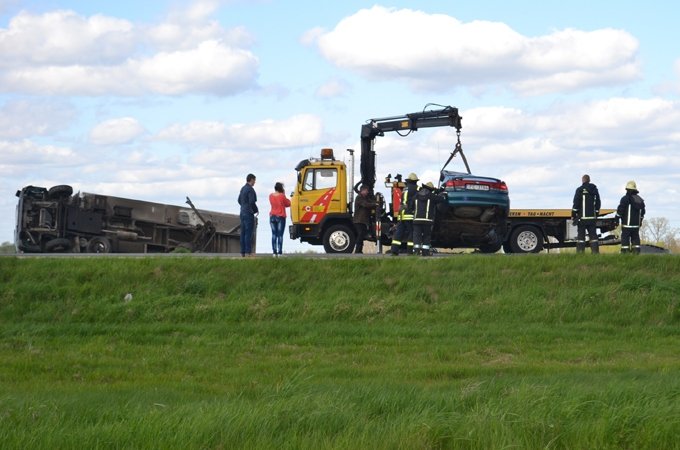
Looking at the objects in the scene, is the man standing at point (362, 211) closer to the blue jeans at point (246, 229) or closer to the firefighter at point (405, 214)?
the firefighter at point (405, 214)

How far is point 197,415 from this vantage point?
8859mm

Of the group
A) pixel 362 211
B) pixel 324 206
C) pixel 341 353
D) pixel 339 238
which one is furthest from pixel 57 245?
pixel 341 353

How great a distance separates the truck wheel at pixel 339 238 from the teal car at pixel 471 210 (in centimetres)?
242

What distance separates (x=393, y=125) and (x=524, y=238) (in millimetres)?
4965

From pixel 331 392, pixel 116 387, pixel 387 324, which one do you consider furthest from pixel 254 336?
pixel 331 392

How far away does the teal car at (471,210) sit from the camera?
26.8 metres

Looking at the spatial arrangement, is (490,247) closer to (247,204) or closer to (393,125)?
(393,125)

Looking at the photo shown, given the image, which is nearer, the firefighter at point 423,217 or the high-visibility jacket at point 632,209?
the high-visibility jacket at point 632,209

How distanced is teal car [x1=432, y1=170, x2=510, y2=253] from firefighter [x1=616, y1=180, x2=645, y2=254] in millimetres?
3839

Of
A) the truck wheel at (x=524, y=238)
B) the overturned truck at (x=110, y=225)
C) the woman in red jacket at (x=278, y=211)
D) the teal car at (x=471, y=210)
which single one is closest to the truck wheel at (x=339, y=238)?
the teal car at (x=471, y=210)

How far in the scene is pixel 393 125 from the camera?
30.0 meters

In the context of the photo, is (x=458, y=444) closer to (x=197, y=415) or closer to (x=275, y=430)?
(x=275, y=430)

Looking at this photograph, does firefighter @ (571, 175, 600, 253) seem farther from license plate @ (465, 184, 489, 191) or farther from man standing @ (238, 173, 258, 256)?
man standing @ (238, 173, 258, 256)

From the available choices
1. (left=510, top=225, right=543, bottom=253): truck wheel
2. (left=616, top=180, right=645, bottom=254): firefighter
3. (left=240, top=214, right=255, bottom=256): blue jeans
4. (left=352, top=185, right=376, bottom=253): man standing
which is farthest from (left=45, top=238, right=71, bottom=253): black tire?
(left=616, top=180, right=645, bottom=254): firefighter
